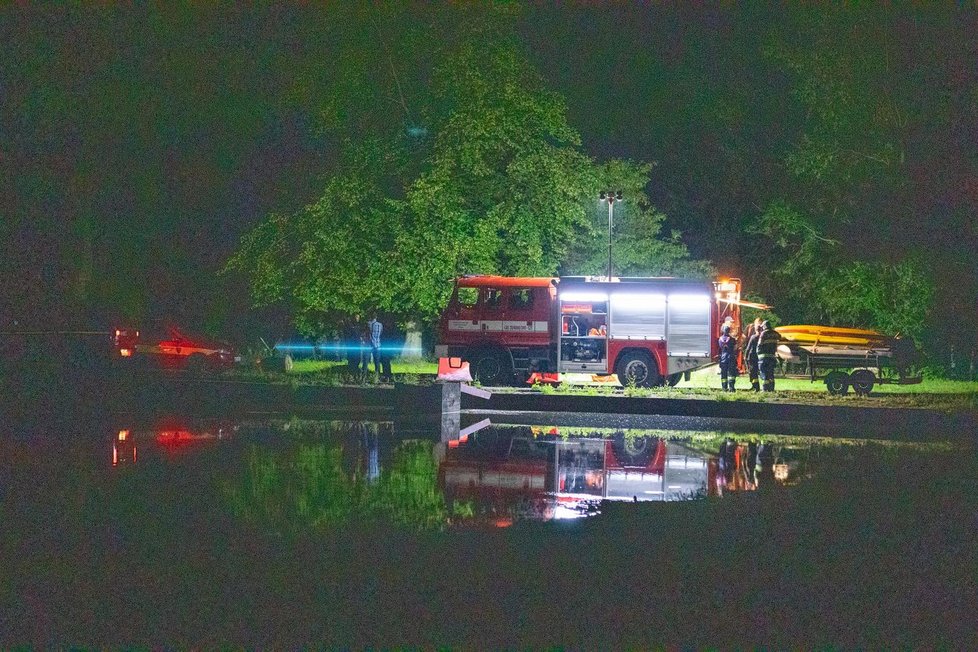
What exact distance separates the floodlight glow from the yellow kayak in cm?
678

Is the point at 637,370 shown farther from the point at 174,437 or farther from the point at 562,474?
the point at 562,474

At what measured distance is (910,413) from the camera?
23.8 m

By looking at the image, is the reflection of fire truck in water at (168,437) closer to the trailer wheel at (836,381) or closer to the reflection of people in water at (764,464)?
the reflection of people in water at (764,464)

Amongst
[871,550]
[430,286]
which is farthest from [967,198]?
[871,550]

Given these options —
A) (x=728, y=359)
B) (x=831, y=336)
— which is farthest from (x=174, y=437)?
(x=831, y=336)

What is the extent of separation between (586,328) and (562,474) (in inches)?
632

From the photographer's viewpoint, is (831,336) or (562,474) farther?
(831,336)

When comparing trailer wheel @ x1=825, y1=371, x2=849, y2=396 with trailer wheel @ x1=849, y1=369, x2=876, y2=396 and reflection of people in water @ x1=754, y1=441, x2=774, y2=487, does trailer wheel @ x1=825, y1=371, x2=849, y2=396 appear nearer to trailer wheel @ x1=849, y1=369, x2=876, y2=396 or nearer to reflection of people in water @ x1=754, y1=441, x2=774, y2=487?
trailer wheel @ x1=849, y1=369, x2=876, y2=396

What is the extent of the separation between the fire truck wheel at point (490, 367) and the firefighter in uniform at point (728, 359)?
204 inches

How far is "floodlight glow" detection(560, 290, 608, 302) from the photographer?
33094 millimetres

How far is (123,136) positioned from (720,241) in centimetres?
2428

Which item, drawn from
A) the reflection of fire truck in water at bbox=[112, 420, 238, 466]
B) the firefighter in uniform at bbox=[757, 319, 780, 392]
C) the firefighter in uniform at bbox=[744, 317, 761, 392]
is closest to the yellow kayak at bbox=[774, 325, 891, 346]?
the firefighter in uniform at bbox=[744, 317, 761, 392]

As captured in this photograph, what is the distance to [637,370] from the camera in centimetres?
3306

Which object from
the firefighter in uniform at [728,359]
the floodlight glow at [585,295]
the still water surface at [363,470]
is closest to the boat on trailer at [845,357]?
the firefighter in uniform at [728,359]
